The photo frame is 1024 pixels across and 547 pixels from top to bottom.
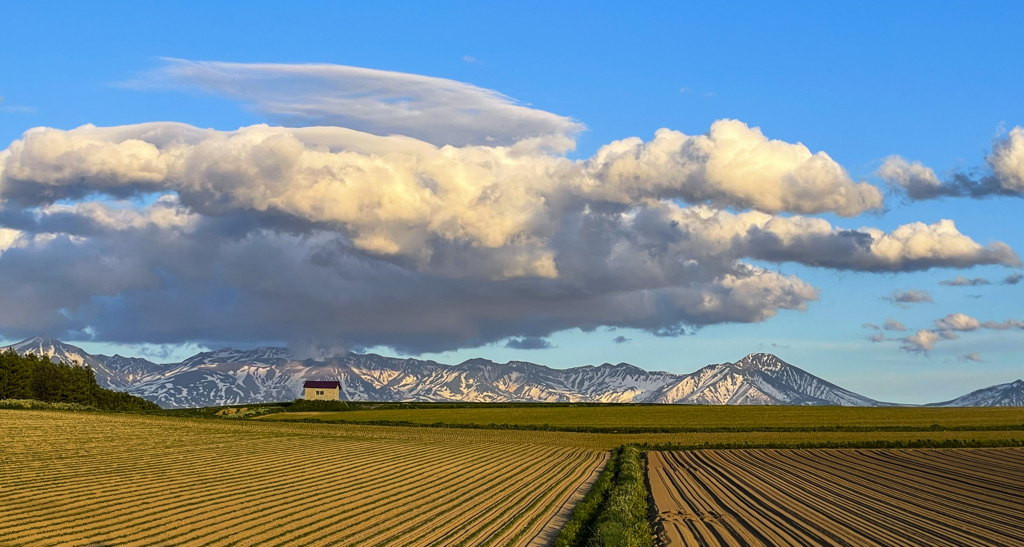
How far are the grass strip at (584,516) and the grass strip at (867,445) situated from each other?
30531 mm

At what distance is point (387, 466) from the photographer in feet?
162

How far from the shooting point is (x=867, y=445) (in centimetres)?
7250

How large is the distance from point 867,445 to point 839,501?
4225 cm

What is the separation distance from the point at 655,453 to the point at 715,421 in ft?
149

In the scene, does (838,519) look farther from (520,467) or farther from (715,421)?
(715,421)

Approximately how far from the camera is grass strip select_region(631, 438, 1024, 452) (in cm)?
7150

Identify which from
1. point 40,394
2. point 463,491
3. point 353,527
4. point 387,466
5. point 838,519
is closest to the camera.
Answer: point 353,527

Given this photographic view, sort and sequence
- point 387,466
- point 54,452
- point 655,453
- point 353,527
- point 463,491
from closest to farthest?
point 353,527 → point 463,491 → point 387,466 → point 54,452 → point 655,453

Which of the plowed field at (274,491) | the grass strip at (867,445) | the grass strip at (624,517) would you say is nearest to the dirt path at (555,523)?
the plowed field at (274,491)

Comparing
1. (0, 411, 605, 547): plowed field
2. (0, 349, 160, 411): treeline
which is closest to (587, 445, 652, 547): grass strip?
(0, 411, 605, 547): plowed field

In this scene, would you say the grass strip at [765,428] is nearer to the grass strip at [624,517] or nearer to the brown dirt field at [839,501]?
the brown dirt field at [839,501]

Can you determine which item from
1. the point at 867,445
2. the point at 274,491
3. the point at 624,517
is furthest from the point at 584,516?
the point at 867,445

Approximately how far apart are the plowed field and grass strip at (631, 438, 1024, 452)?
9.63 metres

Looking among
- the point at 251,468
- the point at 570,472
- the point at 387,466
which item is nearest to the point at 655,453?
the point at 570,472
